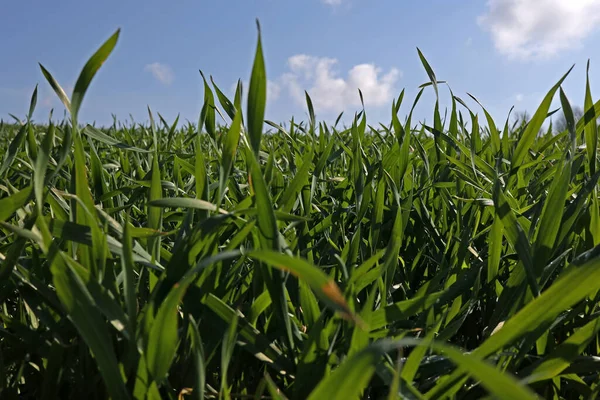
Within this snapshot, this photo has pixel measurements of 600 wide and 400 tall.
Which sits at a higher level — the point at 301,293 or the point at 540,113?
the point at 540,113

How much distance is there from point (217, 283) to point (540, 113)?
1.69 ft

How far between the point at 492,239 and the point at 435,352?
0.19 meters

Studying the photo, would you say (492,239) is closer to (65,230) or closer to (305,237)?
(305,237)

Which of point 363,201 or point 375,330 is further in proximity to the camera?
point 363,201

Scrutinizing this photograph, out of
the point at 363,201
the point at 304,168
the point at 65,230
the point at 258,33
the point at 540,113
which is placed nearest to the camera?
the point at 258,33

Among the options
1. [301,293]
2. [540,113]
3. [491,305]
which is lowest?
[491,305]

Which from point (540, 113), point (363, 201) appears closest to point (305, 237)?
point (363, 201)

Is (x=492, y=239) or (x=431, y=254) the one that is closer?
(x=492, y=239)

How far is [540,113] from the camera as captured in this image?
80 cm

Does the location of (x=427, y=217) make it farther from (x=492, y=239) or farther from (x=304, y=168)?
(x=304, y=168)

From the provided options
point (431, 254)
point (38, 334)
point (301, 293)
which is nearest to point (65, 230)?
point (38, 334)

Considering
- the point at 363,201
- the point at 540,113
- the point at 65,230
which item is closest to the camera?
the point at 65,230

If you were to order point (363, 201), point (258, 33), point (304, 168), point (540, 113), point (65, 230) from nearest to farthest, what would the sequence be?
point (258, 33), point (65, 230), point (304, 168), point (540, 113), point (363, 201)

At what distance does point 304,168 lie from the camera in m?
0.70
